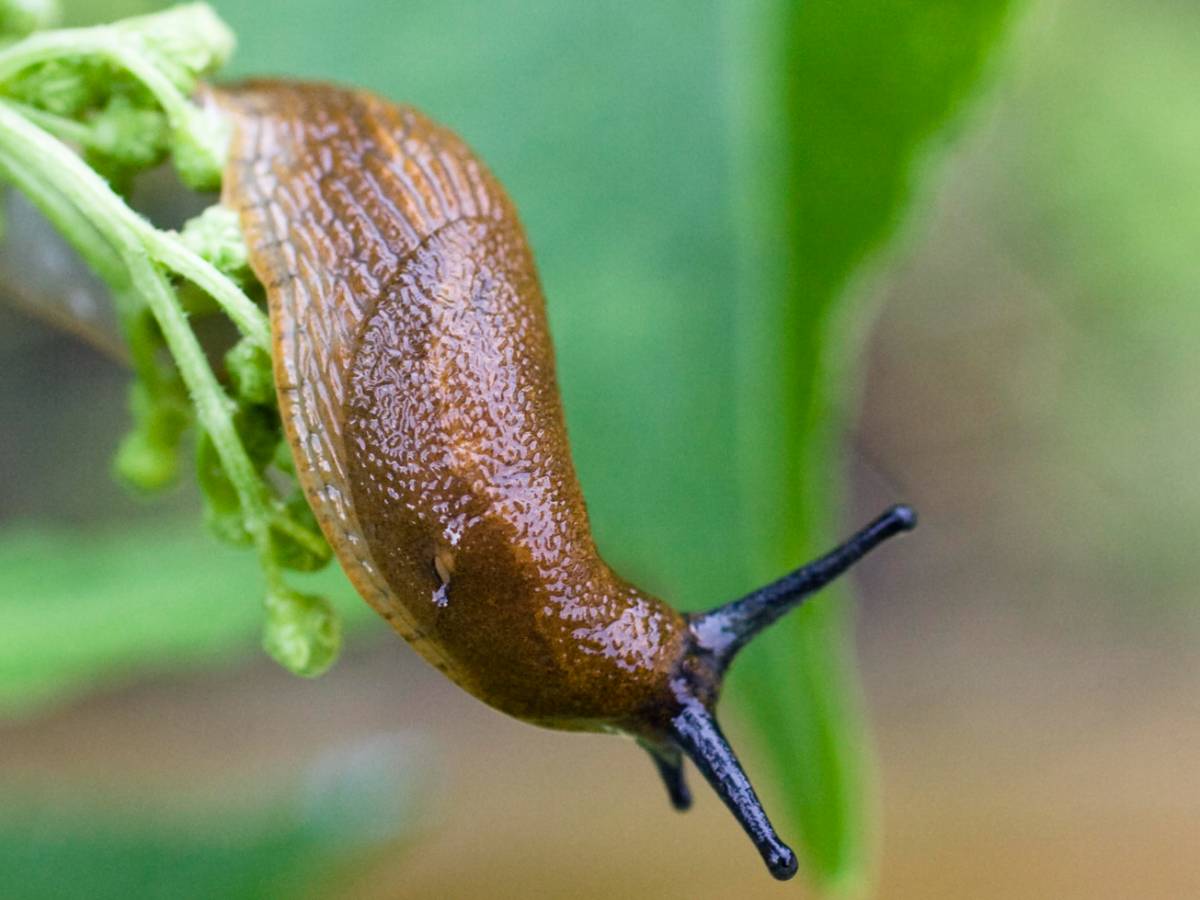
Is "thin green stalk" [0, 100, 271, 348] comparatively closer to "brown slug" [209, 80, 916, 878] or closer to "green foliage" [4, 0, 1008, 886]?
"brown slug" [209, 80, 916, 878]

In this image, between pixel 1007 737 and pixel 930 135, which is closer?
pixel 930 135

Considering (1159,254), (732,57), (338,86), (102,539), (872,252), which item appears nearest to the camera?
(338,86)

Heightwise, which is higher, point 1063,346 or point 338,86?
point 338,86

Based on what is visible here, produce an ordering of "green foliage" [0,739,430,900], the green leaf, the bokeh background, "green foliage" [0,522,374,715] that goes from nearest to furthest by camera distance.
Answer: the green leaf, "green foliage" [0,522,374,715], "green foliage" [0,739,430,900], the bokeh background

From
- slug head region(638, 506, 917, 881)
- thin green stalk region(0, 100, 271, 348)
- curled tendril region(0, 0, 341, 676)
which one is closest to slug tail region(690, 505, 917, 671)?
slug head region(638, 506, 917, 881)

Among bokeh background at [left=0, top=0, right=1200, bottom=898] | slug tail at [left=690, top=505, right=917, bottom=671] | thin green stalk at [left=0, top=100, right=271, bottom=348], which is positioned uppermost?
thin green stalk at [left=0, top=100, right=271, bottom=348]

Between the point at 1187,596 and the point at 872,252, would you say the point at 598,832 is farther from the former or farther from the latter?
the point at 872,252

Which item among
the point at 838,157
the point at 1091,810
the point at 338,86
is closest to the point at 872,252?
the point at 838,157

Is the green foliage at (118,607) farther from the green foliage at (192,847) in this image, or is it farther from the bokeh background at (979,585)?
the bokeh background at (979,585)
